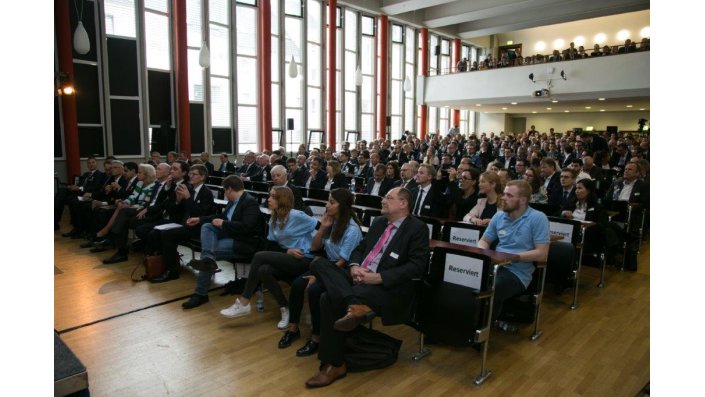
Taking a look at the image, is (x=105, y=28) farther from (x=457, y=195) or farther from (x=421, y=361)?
(x=421, y=361)

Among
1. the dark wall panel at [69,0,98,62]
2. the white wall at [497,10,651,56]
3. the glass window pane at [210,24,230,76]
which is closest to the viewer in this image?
the dark wall panel at [69,0,98,62]

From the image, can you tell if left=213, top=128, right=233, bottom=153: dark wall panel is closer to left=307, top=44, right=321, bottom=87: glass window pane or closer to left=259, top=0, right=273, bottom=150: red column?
left=259, top=0, right=273, bottom=150: red column

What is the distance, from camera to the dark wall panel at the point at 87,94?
10.4 meters

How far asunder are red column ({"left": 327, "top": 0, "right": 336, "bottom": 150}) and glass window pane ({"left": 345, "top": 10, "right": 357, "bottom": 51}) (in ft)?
4.93

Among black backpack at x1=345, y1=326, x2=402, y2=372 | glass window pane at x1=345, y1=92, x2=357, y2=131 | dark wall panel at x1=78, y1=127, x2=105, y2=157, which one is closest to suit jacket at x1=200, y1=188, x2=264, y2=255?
black backpack at x1=345, y1=326, x2=402, y2=372

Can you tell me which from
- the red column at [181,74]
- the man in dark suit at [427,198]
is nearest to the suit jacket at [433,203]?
the man in dark suit at [427,198]

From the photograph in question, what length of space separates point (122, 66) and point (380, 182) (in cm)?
821

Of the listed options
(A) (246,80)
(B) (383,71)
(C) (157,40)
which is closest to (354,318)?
(C) (157,40)

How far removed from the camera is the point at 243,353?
3035 mm

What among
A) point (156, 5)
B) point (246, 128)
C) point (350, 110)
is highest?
point (156, 5)

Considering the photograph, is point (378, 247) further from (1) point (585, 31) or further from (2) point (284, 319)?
(1) point (585, 31)

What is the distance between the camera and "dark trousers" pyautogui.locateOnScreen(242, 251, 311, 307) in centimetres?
340

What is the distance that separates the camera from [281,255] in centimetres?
344

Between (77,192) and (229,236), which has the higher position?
(77,192)
